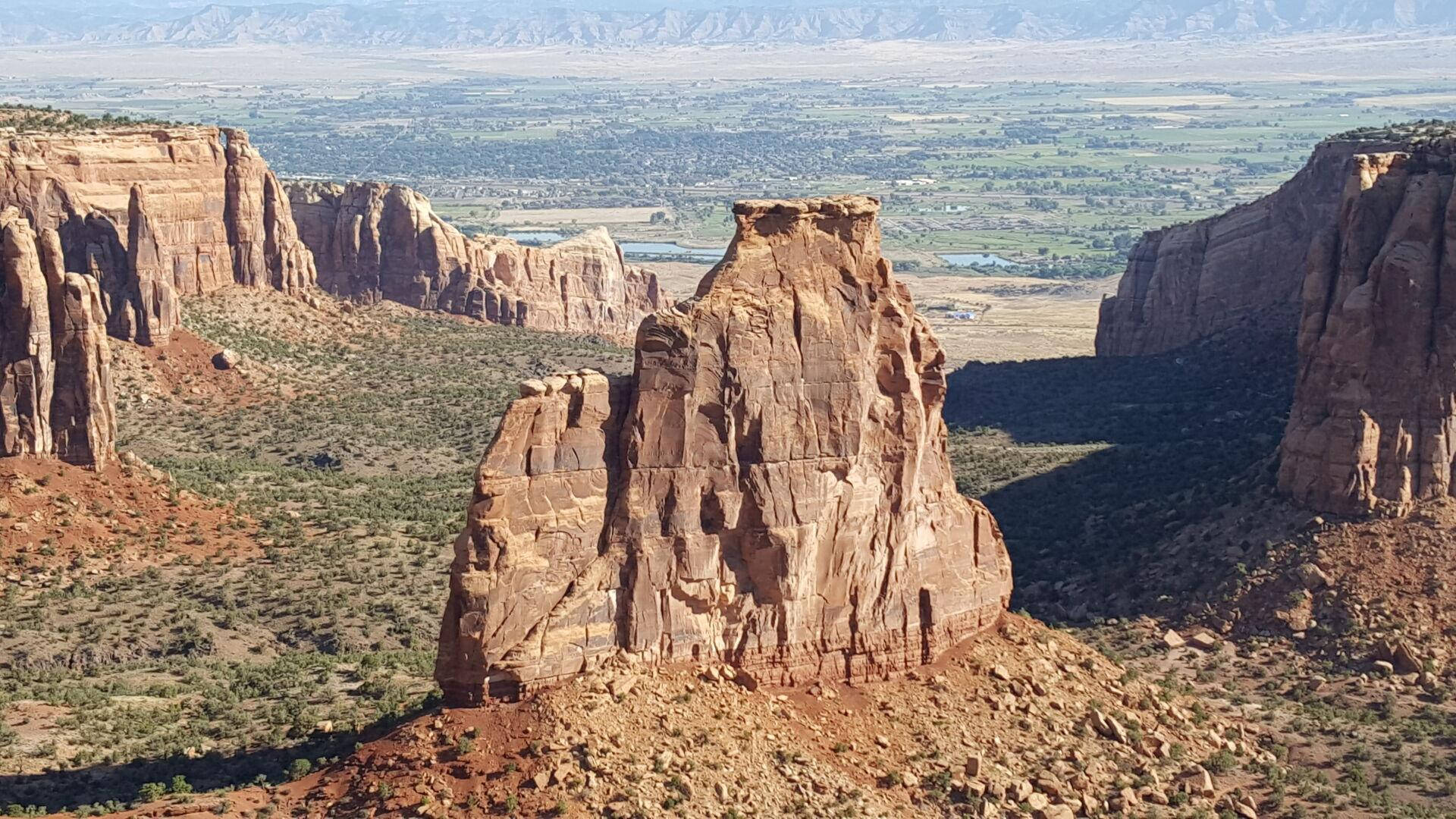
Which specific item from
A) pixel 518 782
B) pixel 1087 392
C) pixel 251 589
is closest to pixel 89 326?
pixel 251 589

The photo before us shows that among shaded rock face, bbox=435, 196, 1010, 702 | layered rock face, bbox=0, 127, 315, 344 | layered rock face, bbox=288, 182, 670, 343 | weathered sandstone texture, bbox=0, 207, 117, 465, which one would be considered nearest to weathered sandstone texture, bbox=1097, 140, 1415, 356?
layered rock face, bbox=288, 182, 670, 343

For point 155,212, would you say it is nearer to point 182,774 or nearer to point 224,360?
point 224,360

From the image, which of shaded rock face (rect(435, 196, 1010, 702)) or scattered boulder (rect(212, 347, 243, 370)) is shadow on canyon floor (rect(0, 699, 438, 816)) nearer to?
shaded rock face (rect(435, 196, 1010, 702))

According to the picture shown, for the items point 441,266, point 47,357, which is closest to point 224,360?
point 441,266

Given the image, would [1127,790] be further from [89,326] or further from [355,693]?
[89,326]

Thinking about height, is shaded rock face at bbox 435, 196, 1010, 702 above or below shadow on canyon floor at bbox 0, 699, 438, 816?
above

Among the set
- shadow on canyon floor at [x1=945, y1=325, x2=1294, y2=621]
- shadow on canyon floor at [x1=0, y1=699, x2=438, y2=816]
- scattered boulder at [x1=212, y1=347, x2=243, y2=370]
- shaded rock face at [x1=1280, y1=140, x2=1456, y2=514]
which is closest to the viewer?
shadow on canyon floor at [x1=0, y1=699, x2=438, y2=816]

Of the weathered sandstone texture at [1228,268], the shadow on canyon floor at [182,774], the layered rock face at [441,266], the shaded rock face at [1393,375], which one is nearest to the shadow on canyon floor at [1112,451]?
the weathered sandstone texture at [1228,268]
